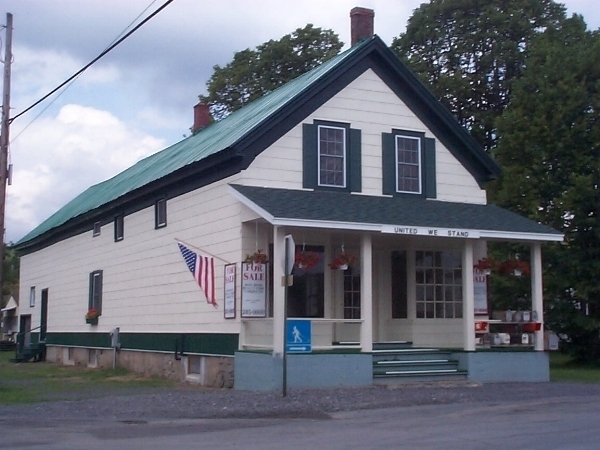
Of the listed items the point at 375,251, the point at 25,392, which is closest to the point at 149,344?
the point at 25,392

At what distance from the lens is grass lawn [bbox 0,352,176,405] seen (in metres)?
18.1

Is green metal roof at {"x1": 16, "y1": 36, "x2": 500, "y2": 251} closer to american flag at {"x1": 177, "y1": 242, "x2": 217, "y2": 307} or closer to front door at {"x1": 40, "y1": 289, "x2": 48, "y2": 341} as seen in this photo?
american flag at {"x1": 177, "y1": 242, "x2": 217, "y2": 307}

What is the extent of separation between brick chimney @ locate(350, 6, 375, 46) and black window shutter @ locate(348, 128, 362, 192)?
313 cm

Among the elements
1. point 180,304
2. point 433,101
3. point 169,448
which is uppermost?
point 433,101

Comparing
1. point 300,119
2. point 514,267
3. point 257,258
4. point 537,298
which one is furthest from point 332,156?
point 537,298

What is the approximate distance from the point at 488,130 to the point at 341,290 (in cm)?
1988

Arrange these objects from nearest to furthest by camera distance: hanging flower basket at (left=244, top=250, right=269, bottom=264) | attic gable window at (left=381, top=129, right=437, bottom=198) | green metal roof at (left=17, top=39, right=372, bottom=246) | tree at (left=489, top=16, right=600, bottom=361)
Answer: hanging flower basket at (left=244, top=250, right=269, bottom=264)
green metal roof at (left=17, top=39, right=372, bottom=246)
attic gable window at (left=381, top=129, right=437, bottom=198)
tree at (left=489, top=16, right=600, bottom=361)

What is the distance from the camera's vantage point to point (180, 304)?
21750 millimetres

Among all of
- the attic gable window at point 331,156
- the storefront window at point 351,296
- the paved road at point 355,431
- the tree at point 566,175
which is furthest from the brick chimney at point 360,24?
the paved road at point 355,431

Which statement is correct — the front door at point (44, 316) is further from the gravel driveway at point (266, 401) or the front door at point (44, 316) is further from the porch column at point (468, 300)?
the porch column at point (468, 300)

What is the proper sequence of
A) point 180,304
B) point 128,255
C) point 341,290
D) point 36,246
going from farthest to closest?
point 36,246, point 128,255, point 180,304, point 341,290

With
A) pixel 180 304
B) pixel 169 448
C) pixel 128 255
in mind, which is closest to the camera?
pixel 169 448

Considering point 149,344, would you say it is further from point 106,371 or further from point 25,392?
point 25,392

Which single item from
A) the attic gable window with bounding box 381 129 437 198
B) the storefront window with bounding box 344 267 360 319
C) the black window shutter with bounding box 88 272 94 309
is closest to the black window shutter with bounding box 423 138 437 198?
the attic gable window with bounding box 381 129 437 198
